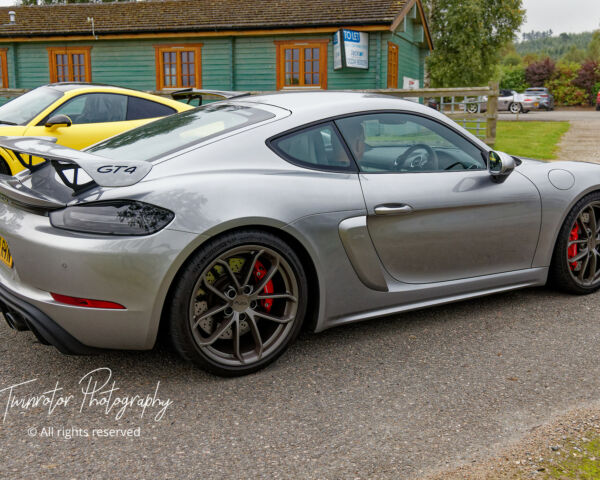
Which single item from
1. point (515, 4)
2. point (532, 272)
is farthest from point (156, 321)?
point (515, 4)

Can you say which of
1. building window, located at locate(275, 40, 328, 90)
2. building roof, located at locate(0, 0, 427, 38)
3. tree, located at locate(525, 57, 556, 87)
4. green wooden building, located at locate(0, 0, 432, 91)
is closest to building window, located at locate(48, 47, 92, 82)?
green wooden building, located at locate(0, 0, 432, 91)

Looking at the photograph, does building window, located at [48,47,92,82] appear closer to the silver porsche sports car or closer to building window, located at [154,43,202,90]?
building window, located at [154,43,202,90]

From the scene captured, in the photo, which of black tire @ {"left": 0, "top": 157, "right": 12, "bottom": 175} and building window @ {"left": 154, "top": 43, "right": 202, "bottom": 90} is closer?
black tire @ {"left": 0, "top": 157, "right": 12, "bottom": 175}

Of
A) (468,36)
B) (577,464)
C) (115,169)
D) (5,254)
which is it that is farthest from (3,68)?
(468,36)

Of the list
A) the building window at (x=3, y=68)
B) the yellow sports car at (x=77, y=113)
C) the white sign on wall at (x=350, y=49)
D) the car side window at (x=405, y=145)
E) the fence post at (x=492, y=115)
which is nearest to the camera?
the car side window at (x=405, y=145)

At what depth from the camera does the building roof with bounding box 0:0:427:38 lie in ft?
63.8

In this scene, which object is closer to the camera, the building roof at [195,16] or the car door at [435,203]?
the car door at [435,203]

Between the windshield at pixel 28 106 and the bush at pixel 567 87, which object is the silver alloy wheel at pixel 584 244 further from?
the bush at pixel 567 87

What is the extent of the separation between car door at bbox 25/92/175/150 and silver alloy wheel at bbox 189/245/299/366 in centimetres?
451

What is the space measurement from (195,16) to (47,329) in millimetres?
19986

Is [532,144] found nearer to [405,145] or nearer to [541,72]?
[405,145]

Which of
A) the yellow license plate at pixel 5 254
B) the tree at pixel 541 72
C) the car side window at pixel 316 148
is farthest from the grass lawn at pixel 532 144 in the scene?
the tree at pixel 541 72

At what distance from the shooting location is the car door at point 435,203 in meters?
3.49

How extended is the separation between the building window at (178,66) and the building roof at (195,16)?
2.34ft
